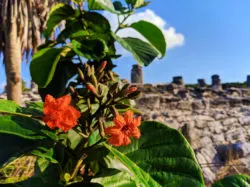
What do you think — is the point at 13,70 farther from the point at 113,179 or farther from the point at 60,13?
the point at 113,179

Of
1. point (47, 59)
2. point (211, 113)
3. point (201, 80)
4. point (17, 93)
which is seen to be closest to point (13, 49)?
point (17, 93)

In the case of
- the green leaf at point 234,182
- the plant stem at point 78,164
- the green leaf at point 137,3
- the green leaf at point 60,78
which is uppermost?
the green leaf at point 137,3

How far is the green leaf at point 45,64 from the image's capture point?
96 cm

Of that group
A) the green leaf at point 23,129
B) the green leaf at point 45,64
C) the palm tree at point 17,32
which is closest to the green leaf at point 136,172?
the green leaf at point 23,129

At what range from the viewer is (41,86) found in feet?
3.17

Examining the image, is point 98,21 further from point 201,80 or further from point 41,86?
point 201,80

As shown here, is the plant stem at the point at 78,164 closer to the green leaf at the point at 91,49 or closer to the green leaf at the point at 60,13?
the green leaf at the point at 91,49

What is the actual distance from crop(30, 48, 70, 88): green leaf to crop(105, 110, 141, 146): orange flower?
1.14ft

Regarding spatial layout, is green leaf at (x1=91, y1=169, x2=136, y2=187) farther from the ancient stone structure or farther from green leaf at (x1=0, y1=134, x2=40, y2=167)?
the ancient stone structure

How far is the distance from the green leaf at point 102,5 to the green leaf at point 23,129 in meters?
0.31

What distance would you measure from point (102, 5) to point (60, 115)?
330mm

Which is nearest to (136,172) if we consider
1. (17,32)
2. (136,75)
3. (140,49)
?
(140,49)

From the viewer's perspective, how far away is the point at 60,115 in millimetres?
617

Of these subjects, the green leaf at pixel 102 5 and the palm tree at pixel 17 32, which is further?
the palm tree at pixel 17 32
